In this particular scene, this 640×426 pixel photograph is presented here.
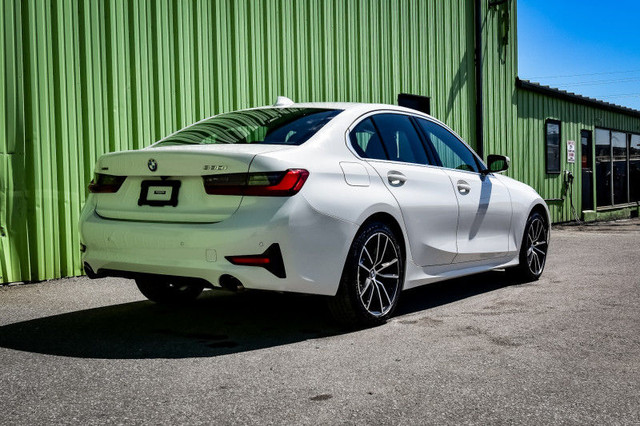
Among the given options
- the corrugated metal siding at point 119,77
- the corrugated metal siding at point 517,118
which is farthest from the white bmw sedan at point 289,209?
the corrugated metal siding at point 517,118

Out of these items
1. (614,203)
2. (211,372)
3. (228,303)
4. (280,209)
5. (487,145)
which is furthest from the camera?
(614,203)

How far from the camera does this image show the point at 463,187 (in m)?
5.82

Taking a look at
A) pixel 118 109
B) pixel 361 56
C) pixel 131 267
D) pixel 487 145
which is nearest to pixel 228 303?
pixel 131 267

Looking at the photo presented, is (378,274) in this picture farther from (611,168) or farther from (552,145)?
(611,168)

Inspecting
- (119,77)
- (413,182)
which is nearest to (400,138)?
(413,182)

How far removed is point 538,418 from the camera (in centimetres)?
292

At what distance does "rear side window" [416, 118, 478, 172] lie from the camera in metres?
5.79

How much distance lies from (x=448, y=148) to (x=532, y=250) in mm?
1653

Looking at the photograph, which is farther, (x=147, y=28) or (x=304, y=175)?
(x=147, y=28)

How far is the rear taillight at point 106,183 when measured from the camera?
452cm

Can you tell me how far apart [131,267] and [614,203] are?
19199 mm

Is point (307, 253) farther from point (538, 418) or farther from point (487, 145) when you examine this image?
point (487, 145)

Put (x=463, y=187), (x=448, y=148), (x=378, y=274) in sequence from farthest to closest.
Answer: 1. (x=448, y=148)
2. (x=463, y=187)
3. (x=378, y=274)

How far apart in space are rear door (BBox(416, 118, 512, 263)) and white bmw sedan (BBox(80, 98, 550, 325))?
0.04m
